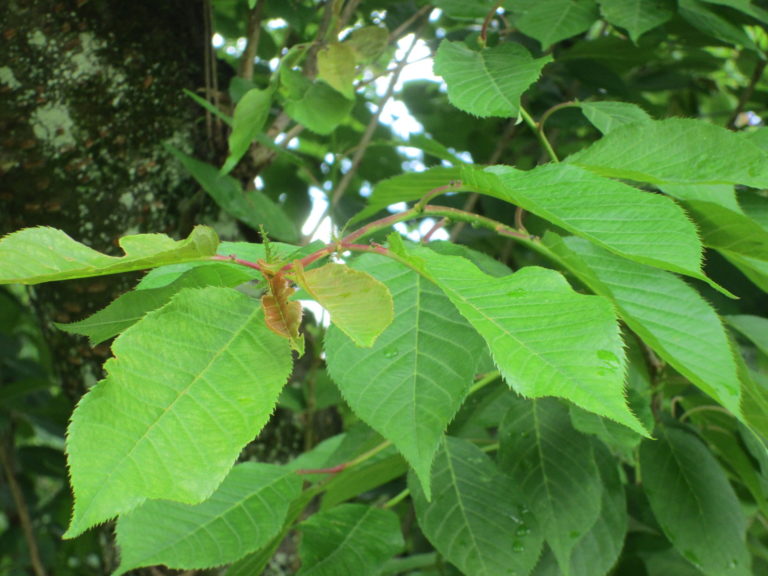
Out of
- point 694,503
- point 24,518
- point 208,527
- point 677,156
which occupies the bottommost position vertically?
point 24,518

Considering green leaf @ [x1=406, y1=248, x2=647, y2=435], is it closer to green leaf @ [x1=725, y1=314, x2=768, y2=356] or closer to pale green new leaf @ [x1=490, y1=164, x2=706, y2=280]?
pale green new leaf @ [x1=490, y1=164, x2=706, y2=280]

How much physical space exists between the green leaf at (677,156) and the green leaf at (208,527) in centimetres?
49

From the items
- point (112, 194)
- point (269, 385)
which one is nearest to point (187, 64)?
point (112, 194)

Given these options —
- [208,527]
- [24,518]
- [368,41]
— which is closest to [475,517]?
[208,527]

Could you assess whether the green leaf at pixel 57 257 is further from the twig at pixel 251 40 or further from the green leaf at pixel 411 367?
the twig at pixel 251 40

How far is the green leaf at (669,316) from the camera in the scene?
21.0 inches

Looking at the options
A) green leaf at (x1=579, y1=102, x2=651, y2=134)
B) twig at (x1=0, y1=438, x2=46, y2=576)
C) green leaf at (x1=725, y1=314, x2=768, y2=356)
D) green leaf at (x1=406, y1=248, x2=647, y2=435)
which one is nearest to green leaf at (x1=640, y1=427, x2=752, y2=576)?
green leaf at (x1=725, y1=314, x2=768, y2=356)

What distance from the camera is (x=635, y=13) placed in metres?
1.07

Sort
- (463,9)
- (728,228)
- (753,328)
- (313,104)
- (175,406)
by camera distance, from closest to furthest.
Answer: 1. (175,406)
2. (728,228)
3. (753,328)
4. (313,104)
5. (463,9)

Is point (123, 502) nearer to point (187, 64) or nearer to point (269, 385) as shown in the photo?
point (269, 385)

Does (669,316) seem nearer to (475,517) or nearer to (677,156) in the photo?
(677,156)

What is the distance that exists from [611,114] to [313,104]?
0.43m

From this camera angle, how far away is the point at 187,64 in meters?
1.22

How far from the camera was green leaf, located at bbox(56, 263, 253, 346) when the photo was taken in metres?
0.56
